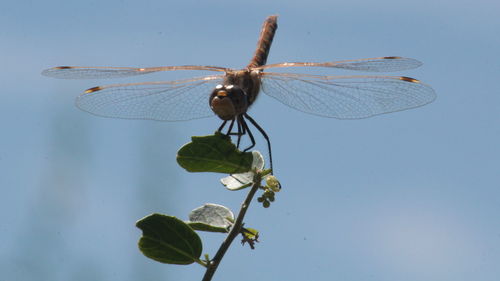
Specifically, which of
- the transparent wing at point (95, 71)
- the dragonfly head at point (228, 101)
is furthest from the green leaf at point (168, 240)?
the transparent wing at point (95, 71)

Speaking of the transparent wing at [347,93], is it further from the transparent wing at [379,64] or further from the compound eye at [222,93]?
the compound eye at [222,93]

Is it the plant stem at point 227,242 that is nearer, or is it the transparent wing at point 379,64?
the plant stem at point 227,242

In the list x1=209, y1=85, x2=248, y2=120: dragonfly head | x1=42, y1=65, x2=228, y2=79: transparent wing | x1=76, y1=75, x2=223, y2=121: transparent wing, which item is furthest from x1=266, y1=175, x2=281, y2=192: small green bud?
x1=42, y1=65, x2=228, y2=79: transparent wing

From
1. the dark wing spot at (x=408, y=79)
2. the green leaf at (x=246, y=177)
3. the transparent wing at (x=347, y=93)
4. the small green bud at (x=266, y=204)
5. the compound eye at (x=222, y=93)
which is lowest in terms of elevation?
the small green bud at (x=266, y=204)

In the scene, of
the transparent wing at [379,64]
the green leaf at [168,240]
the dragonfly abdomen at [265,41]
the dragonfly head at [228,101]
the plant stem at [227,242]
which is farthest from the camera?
the dragonfly abdomen at [265,41]

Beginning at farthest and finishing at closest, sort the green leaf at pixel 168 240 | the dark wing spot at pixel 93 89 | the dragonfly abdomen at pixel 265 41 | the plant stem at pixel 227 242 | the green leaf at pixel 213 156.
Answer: the dragonfly abdomen at pixel 265 41
the dark wing spot at pixel 93 89
the green leaf at pixel 213 156
the green leaf at pixel 168 240
the plant stem at pixel 227 242

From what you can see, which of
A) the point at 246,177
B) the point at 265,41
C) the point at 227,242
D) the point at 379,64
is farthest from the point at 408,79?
the point at 227,242

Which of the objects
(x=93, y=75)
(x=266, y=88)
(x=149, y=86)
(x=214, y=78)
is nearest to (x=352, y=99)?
(x=266, y=88)

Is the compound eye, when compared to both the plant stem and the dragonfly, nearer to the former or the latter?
the dragonfly

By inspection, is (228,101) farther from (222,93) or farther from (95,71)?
(95,71)
